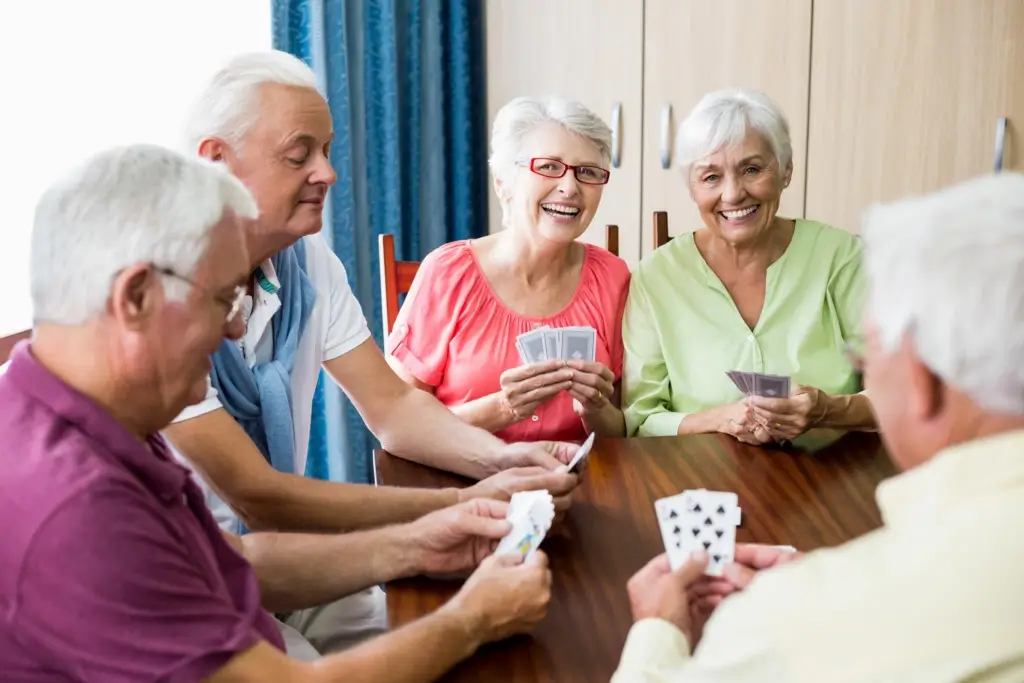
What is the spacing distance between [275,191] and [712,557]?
107 centimetres

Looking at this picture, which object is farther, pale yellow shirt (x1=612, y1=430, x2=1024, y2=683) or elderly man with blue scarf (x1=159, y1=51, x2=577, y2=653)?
elderly man with blue scarf (x1=159, y1=51, x2=577, y2=653)

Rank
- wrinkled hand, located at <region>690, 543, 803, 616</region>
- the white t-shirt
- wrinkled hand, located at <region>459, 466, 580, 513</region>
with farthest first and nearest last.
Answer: the white t-shirt → wrinkled hand, located at <region>459, 466, 580, 513</region> → wrinkled hand, located at <region>690, 543, 803, 616</region>

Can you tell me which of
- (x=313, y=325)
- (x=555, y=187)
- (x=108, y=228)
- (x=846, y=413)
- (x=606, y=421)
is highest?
(x=108, y=228)

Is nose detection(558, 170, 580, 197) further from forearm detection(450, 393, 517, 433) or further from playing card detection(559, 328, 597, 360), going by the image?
forearm detection(450, 393, 517, 433)

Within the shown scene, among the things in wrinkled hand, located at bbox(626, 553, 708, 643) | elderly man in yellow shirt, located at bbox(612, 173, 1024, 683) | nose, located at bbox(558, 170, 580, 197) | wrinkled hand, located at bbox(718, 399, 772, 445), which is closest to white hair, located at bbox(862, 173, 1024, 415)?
elderly man in yellow shirt, located at bbox(612, 173, 1024, 683)

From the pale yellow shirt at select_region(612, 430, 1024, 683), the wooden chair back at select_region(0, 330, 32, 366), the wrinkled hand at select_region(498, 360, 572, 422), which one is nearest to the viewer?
the pale yellow shirt at select_region(612, 430, 1024, 683)

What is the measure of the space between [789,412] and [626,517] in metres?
0.54

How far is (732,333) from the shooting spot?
2.45 metres

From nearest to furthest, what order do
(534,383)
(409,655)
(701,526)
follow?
(409,655) → (701,526) → (534,383)

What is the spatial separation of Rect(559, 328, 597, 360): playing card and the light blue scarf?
61 centimetres

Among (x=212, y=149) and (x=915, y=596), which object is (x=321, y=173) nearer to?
(x=212, y=149)

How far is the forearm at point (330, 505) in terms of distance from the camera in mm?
1781

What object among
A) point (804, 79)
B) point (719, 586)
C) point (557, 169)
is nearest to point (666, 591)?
point (719, 586)

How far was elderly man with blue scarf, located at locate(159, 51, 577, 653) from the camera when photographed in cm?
176
